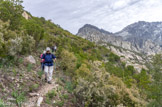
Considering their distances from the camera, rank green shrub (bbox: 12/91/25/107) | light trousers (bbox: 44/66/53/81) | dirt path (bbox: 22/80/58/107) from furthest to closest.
Answer: light trousers (bbox: 44/66/53/81), dirt path (bbox: 22/80/58/107), green shrub (bbox: 12/91/25/107)

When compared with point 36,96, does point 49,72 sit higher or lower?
higher

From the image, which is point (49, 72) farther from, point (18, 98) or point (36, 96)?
point (18, 98)

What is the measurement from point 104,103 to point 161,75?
7.24 m

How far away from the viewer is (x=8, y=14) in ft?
A: 39.3

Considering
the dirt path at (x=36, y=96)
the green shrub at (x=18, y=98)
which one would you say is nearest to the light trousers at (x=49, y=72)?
the dirt path at (x=36, y=96)

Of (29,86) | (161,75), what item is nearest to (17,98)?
(29,86)

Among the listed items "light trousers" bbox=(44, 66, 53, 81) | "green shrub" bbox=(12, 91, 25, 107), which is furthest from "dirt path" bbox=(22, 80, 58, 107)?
"light trousers" bbox=(44, 66, 53, 81)

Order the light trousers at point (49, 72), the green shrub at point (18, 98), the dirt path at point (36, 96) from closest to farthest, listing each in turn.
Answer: the green shrub at point (18, 98)
the dirt path at point (36, 96)
the light trousers at point (49, 72)

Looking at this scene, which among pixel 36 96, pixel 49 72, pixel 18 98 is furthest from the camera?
pixel 49 72

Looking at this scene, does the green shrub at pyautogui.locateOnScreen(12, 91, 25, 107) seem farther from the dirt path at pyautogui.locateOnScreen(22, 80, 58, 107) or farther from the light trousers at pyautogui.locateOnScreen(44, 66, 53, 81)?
the light trousers at pyautogui.locateOnScreen(44, 66, 53, 81)

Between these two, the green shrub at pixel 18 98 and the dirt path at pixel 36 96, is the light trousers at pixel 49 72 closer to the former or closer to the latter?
the dirt path at pixel 36 96

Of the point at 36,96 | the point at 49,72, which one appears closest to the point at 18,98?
the point at 36,96

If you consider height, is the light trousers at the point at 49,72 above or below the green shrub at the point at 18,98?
above

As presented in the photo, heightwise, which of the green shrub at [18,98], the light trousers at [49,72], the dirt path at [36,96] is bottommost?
the dirt path at [36,96]
